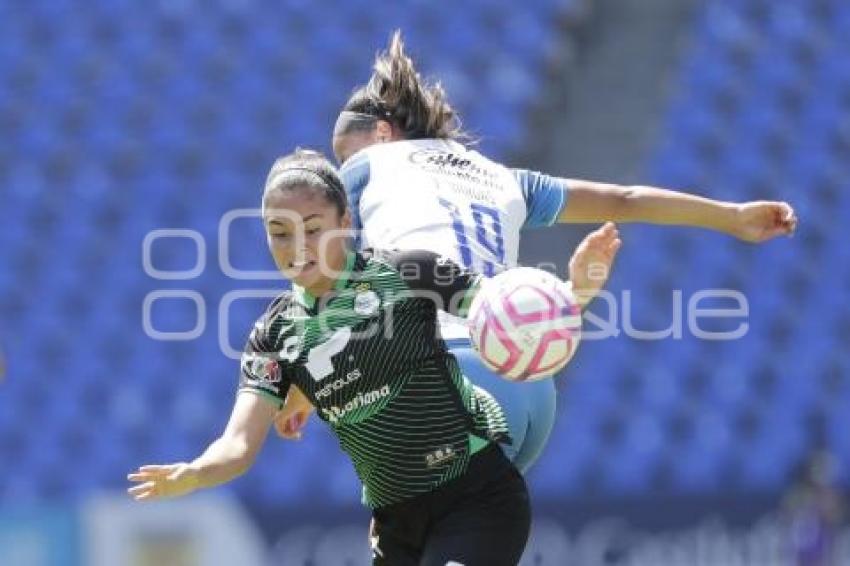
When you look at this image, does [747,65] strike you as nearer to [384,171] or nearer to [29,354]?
[29,354]

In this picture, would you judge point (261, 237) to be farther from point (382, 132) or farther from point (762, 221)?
point (762, 221)

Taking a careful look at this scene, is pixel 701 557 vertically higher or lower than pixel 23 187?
lower

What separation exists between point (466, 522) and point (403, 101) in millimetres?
1346

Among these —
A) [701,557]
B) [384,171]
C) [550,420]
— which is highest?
[384,171]

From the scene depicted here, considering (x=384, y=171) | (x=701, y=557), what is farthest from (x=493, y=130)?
(x=384, y=171)

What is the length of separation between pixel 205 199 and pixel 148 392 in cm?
159

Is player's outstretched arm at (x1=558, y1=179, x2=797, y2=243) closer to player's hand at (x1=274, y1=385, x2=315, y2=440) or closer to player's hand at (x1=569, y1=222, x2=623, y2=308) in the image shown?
player's hand at (x1=569, y1=222, x2=623, y2=308)

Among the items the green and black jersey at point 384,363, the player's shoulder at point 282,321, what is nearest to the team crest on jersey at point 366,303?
the green and black jersey at point 384,363

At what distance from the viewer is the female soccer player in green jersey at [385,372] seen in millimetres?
4023

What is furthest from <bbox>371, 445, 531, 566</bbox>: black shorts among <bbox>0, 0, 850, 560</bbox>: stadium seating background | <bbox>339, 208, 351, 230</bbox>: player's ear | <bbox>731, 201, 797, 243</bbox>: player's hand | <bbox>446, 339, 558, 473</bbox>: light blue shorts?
<bbox>0, 0, 850, 560</bbox>: stadium seating background

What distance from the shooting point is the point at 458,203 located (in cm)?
450

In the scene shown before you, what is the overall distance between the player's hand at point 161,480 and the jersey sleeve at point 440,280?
74 centimetres

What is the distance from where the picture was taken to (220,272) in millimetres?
11227

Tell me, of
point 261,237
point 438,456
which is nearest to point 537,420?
point 438,456
